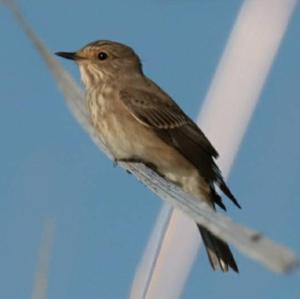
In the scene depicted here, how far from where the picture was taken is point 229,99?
1.65 metres

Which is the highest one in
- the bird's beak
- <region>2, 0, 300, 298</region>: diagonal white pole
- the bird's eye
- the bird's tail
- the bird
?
the bird's eye

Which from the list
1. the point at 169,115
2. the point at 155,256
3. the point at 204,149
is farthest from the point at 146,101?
the point at 155,256

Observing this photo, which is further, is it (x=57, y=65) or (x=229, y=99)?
(x=229, y=99)

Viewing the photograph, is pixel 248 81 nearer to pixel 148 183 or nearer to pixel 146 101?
pixel 148 183

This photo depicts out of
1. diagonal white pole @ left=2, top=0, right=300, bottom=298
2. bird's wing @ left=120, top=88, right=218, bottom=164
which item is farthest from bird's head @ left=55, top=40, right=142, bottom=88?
diagonal white pole @ left=2, top=0, right=300, bottom=298

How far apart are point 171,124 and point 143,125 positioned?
0.16 m

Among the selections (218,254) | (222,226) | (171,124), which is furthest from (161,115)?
(222,226)

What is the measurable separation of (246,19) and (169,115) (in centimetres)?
264

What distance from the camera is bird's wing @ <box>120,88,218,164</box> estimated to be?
4320mm

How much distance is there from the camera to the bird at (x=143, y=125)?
13.1 feet

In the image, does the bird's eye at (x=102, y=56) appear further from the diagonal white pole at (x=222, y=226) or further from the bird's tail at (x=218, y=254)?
the diagonal white pole at (x=222, y=226)

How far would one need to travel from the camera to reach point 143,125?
434cm

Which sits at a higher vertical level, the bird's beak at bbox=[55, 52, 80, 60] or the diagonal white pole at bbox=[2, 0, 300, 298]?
the bird's beak at bbox=[55, 52, 80, 60]

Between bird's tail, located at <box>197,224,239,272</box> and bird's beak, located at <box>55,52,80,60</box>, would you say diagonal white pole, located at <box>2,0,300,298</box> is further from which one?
bird's beak, located at <box>55,52,80,60</box>
